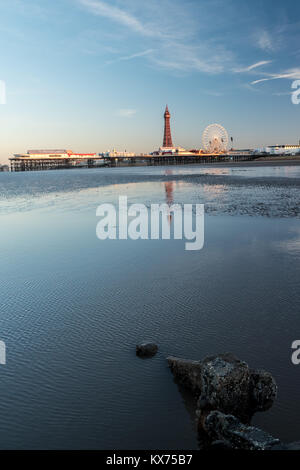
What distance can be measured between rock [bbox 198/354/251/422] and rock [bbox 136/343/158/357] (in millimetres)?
1196

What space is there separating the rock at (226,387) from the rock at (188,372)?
23 cm

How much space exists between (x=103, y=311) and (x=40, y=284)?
2432 millimetres

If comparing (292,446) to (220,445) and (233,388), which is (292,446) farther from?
(233,388)

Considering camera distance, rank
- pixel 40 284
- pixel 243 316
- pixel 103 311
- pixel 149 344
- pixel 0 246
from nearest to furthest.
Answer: pixel 149 344 → pixel 243 316 → pixel 103 311 → pixel 40 284 → pixel 0 246

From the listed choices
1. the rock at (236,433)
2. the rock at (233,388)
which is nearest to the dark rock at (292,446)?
the rock at (236,433)

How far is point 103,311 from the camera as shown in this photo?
22.1ft

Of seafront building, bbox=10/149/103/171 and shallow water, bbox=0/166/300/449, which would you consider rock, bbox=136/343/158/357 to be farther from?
seafront building, bbox=10/149/103/171

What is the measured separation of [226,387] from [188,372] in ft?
2.09

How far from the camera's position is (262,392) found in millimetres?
3984

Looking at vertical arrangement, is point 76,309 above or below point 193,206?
below

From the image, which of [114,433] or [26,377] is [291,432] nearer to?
[114,433]

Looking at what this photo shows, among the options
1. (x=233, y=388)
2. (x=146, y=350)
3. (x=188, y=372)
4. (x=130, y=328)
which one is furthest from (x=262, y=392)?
(x=130, y=328)

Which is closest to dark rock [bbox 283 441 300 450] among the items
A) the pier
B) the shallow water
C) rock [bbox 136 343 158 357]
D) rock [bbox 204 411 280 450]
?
rock [bbox 204 411 280 450]
